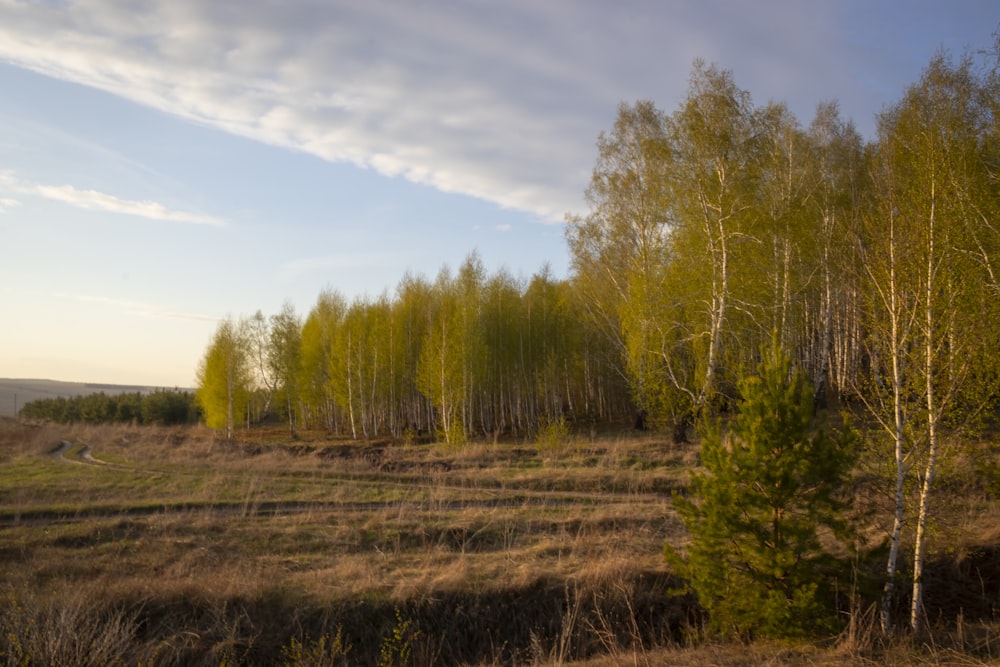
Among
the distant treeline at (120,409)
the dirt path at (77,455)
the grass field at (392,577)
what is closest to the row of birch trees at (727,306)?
the grass field at (392,577)

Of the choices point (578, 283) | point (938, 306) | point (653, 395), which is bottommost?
point (653, 395)

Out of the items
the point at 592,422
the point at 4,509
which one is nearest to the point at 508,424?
the point at 592,422

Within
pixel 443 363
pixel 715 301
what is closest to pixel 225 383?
pixel 443 363

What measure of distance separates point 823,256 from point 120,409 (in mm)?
53042

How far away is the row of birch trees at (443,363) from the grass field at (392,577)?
14.4m

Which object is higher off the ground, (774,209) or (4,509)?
(774,209)

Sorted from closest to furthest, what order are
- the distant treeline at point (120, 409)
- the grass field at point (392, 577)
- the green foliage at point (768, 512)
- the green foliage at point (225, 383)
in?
the grass field at point (392, 577) < the green foliage at point (768, 512) < the green foliage at point (225, 383) < the distant treeline at point (120, 409)

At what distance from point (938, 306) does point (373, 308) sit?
34728 mm

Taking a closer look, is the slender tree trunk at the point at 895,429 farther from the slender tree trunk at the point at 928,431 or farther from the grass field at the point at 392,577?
the grass field at the point at 392,577

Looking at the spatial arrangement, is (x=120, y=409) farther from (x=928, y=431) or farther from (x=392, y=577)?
(x=928, y=431)

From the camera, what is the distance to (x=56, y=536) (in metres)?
12.4

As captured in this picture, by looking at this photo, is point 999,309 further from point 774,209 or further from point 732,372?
point 774,209

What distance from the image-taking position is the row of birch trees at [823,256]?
8.26 m

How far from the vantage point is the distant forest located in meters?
8.44
